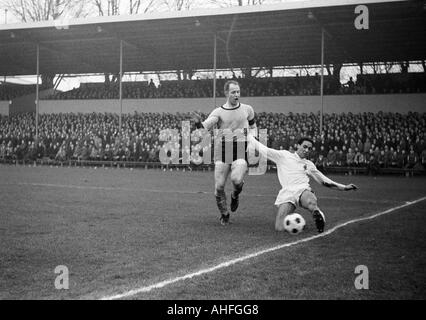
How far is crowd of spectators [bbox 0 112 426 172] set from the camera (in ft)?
77.8

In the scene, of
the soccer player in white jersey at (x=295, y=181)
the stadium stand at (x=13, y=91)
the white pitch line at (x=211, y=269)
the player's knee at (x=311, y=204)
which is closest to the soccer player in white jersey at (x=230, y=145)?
the soccer player in white jersey at (x=295, y=181)

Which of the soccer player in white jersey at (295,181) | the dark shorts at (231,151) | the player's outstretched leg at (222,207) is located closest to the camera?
the soccer player in white jersey at (295,181)

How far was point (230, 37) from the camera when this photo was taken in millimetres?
31078

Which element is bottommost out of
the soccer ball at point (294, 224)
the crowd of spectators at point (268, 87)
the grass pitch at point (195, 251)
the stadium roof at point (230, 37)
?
the grass pitch at point (195, 251)

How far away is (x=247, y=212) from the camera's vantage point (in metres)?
10.1

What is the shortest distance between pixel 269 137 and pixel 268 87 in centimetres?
1100

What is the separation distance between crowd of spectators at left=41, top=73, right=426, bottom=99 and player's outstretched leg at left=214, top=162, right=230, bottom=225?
26.1 metres

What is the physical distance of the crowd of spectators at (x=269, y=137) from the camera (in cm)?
2371

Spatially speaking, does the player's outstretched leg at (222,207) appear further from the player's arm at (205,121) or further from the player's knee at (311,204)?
the player's knee at (311,204)

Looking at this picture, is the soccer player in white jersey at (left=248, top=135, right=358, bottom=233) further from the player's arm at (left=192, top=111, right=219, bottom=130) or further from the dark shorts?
the player's arm at (left=192, top=111, right=219, bottom=130)

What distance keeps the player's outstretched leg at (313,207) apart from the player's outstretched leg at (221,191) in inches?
51.6

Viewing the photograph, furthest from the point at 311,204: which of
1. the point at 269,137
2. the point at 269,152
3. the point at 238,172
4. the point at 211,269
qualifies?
the point at 269,137
